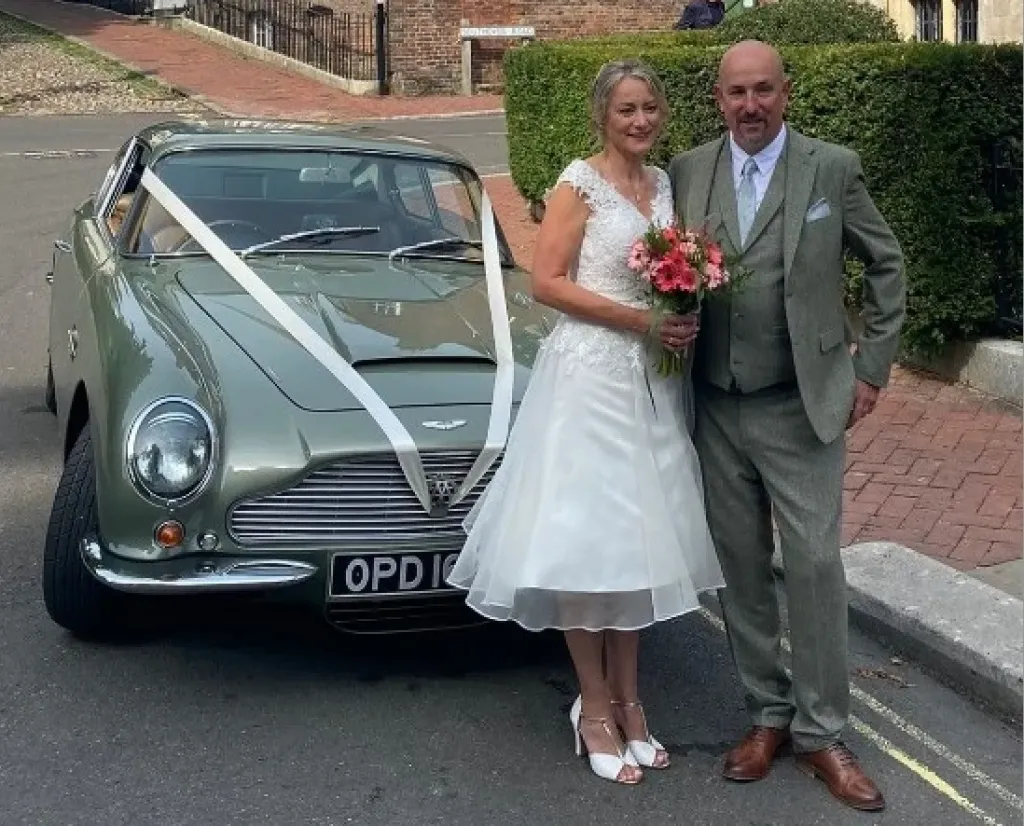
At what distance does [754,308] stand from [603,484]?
1.97 ft

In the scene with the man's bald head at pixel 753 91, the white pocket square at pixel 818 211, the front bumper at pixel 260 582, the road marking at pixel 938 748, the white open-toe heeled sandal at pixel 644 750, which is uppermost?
the man's bald head at pixel 753 91

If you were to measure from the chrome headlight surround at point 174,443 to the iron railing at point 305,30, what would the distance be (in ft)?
82.1

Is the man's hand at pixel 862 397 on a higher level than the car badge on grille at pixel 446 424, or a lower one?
higher

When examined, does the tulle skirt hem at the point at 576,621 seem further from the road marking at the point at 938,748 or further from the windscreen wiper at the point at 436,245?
the windscreen wiper at the point at 436,245

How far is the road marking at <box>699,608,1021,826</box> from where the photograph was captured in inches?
163

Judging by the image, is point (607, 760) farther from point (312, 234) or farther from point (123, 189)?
point (123, 189)

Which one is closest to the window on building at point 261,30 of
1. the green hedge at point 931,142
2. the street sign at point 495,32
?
the street sign at point 495,32

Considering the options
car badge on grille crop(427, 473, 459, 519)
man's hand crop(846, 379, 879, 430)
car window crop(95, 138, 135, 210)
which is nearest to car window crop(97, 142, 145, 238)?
car window crop(95, 138, 135, 210)

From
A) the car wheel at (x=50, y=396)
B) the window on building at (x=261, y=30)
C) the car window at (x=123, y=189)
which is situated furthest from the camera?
the window on building at (x=261, y=30)

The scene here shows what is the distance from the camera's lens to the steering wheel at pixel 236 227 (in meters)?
5.88

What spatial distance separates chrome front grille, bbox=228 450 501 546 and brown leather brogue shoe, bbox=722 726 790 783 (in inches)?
40.3

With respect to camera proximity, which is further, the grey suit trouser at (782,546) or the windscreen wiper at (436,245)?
the windscreen wiper at (436,245)

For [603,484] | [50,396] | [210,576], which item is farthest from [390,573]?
[50,396]

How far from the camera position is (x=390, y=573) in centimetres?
452
